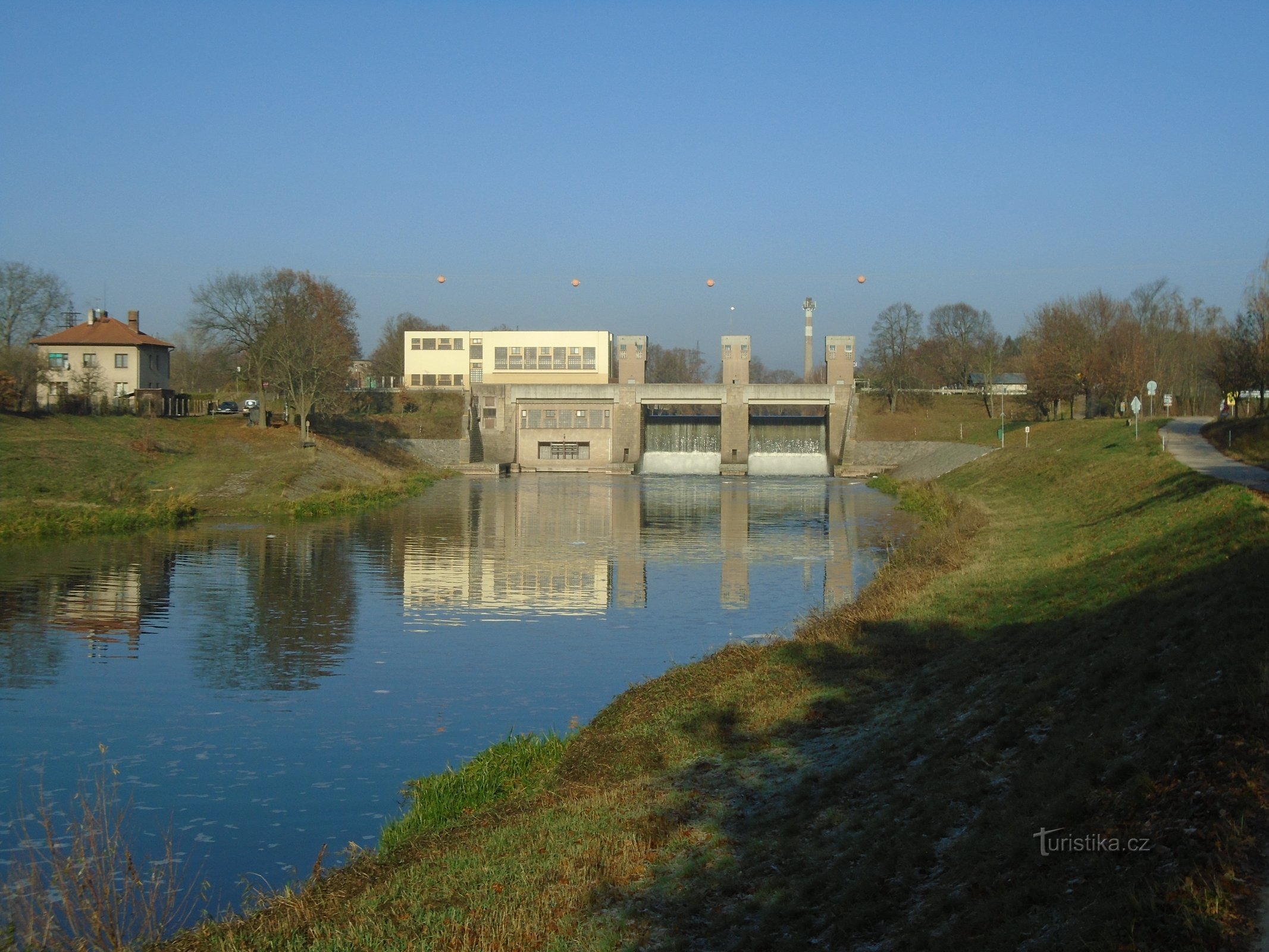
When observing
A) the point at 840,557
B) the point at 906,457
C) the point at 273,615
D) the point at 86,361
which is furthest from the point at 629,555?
the point at 906,457

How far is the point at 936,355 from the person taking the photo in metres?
97.6

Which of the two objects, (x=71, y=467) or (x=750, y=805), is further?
(x=71, y=467)

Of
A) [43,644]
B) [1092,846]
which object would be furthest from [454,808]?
[43,644]

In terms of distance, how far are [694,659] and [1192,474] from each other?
1430 cm

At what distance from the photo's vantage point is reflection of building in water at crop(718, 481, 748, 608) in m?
25.5

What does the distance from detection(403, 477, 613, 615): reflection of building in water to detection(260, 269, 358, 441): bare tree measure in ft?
44.8

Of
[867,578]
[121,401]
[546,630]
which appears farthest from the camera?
[121,401]

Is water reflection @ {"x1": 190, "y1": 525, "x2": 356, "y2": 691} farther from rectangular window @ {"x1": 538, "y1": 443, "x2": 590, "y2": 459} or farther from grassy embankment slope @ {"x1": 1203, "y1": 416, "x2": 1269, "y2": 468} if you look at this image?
rectangular window @ {"x1": 538, "y1": 443, "x2": 590, "y2": 459}

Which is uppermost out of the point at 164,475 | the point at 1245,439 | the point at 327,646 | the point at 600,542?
the point at 1245,439

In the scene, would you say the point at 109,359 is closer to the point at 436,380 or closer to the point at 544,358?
the point at 436,380

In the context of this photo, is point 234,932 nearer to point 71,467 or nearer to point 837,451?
point 71,467

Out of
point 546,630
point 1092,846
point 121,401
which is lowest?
point 546,630

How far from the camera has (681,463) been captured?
71.8 metres

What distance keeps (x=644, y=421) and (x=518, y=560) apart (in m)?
44.4
